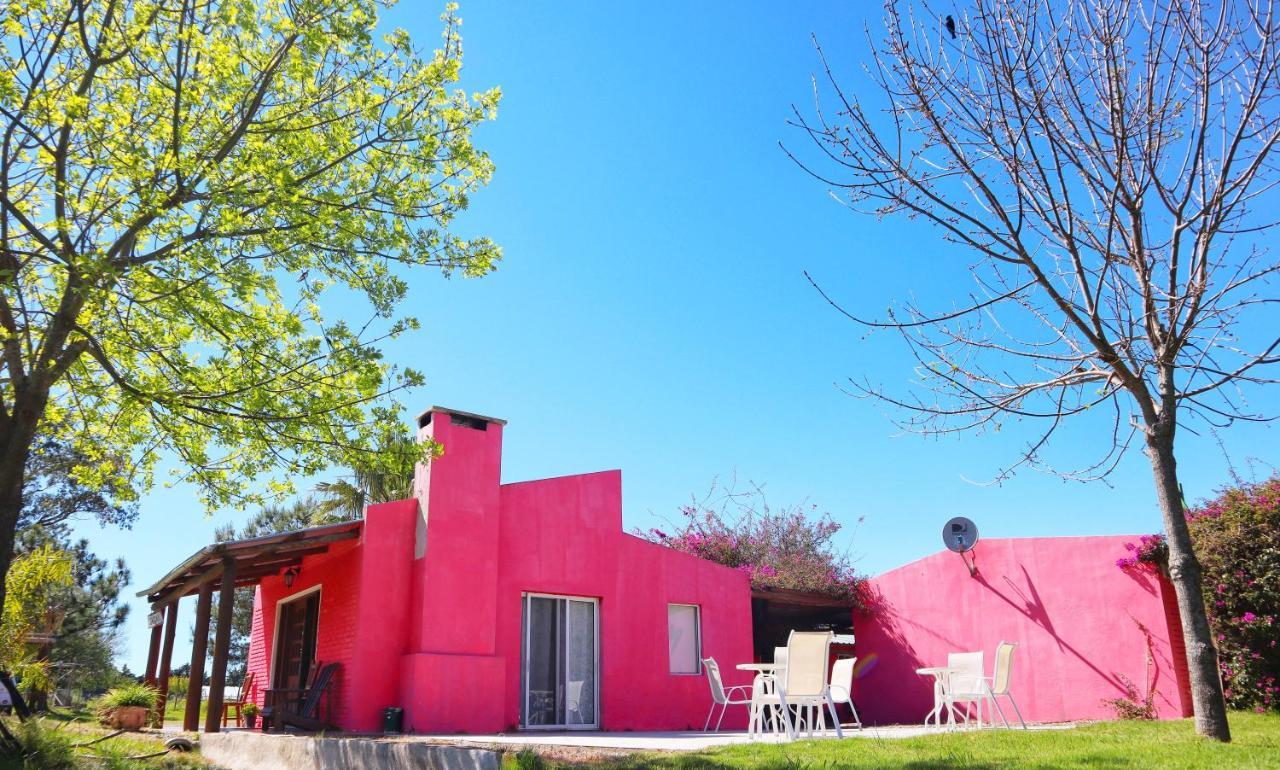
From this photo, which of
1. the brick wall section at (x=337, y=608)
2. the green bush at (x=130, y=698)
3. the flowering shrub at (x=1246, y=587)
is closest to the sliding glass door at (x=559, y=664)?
the brick wall section at (x=337, y=608)

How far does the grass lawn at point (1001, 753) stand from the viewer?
545cm

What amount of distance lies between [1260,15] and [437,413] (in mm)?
9233

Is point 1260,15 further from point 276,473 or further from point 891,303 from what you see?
point 276,473

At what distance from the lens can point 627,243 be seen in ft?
44.2

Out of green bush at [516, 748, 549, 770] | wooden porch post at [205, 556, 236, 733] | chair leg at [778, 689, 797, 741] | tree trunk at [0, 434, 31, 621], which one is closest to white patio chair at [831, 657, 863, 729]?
chair leg at [778, 689, 797, 741]

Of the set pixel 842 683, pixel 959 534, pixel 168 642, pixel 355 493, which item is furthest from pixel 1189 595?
pixel 355 493

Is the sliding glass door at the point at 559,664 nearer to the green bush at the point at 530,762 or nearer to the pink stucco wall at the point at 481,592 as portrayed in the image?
the pink stucco wall at the point at 481,592

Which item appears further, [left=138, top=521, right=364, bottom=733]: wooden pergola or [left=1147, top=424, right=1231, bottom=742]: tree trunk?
[left=138, top=521, right=364, bottom=733]: wooden pergola

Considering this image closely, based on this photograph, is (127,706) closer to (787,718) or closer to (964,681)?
(787,718)

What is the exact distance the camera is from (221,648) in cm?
982

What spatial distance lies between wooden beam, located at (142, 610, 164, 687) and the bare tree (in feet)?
39.8

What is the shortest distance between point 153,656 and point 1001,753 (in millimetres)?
12795

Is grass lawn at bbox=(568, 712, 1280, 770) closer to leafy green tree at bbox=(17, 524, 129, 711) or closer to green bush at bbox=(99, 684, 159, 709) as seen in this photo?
green bush at bbox=(99, 684, 159, 709)

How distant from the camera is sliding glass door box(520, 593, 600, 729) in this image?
458 inches
